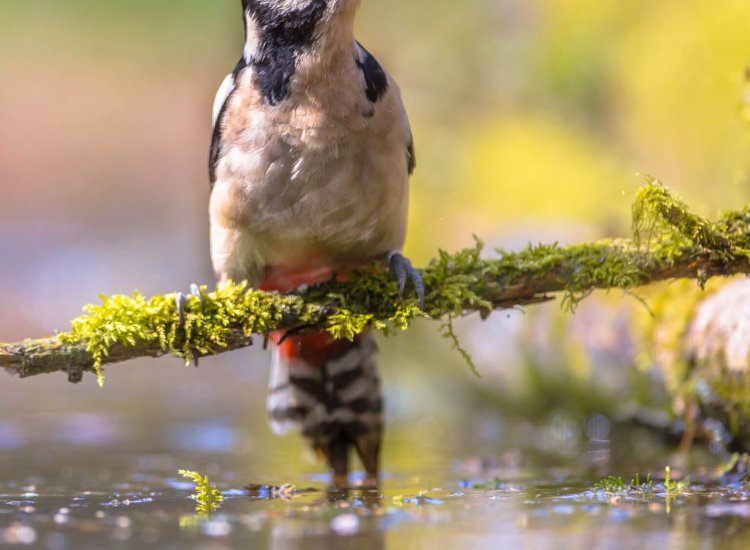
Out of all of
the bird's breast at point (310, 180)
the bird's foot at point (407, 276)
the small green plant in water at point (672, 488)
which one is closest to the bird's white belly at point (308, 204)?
the bird's breast at point (310, 180)

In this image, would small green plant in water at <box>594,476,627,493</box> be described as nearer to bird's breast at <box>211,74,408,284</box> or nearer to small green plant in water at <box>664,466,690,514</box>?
small green plant in water at <box>664,466,690,514</box>

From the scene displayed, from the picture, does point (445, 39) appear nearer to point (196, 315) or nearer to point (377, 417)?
point (377, 417)

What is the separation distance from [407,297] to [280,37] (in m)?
1.33

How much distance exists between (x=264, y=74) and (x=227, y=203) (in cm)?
64

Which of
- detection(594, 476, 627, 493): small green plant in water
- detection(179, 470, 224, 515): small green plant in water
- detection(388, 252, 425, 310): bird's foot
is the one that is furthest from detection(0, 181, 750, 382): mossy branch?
detection(594, 476, 627, 493): small green plant in water

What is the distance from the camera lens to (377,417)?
586 centimetres

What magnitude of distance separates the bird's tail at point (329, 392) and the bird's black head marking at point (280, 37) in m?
1.42

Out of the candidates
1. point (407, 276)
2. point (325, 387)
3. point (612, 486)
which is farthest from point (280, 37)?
point (612, 486)

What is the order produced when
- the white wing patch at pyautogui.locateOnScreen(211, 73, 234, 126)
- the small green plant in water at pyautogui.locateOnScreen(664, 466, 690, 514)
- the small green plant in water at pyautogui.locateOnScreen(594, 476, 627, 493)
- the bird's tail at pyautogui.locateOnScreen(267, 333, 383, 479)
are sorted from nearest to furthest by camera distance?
the small green plant in water at pyautogui.locateOnScreen(664, 466, 690, 514), the small green plant in water at pyautogui.locateOnScreen(594, 476, 627, 493), the white wing patch at pyautogui.locateOnScreen(211, 73, 234, 126), the bird's tail at pyautogui.locateOnScreen(267, 333, 383, 479)

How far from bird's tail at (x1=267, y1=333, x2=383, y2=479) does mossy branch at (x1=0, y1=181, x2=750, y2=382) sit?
2.74 feet

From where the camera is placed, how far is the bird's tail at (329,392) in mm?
5867

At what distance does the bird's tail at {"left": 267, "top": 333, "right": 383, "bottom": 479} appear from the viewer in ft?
19.2

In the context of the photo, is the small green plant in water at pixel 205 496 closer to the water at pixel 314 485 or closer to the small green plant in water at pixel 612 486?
the water at pixel 314 485

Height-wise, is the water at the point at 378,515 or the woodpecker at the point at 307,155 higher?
the woodpecker at the point at 307,155
